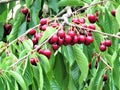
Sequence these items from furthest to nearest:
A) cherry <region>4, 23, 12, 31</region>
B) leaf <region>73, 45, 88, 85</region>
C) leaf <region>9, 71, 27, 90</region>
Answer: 1. cherry <region>4, 23, 12, 31</region>
2. leaf <region>73, 45, 88, 85</region>
3. leaf <region>9, 71, 27, 90</region>

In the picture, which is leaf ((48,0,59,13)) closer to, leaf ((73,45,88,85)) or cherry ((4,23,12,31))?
cherry ((4,23,12,31))

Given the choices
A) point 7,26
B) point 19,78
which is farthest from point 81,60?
point 7,26

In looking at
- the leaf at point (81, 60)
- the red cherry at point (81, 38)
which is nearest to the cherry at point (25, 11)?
the leaf at point (81, 60)

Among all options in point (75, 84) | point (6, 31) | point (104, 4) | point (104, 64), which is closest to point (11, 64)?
point (75, 84)

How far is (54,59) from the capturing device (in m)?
1.57

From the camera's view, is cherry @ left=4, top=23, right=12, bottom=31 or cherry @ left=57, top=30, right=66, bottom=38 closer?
cherry @ left=57, top=30, right=66, bottom=38

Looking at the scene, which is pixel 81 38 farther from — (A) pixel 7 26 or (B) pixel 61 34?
(A) pixel 7 26

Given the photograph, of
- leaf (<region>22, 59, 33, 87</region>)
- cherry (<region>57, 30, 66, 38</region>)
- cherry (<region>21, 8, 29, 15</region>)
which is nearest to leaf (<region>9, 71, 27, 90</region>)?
leaf (<region>22, 59, 33, 87</region>)

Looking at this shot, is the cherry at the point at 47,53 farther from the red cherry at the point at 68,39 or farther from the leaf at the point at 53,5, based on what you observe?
the leaf at the point at 53,5

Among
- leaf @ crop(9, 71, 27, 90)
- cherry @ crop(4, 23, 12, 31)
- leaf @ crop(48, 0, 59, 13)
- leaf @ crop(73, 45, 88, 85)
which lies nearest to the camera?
leaf @ crop(9, 71, 27, 90)

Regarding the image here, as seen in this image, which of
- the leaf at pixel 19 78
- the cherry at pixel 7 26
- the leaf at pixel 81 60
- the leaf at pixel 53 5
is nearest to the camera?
the leaf at pixel 19 78

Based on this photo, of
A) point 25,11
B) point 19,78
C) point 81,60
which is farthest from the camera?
point 25,11

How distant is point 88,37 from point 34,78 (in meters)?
0.22

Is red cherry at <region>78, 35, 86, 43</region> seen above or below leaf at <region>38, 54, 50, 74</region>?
above
